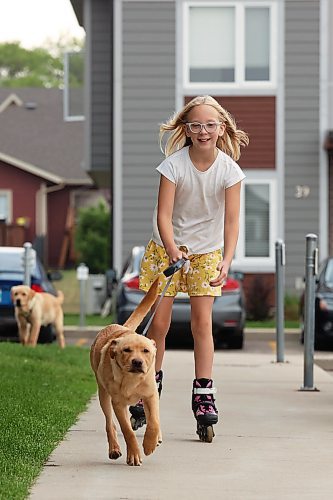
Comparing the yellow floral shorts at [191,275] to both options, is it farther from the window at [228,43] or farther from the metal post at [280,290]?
the window at [228,43]

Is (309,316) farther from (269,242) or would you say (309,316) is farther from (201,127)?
(269,242)

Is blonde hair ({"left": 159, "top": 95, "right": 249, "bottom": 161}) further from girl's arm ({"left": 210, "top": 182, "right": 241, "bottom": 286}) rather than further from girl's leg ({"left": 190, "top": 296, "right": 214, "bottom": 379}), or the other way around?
girl's leg ({"left": 190, "top": 296, "right": 214, "bottom": 379})

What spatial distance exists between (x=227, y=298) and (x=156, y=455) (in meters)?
10.1

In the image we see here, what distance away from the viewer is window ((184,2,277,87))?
23.5m

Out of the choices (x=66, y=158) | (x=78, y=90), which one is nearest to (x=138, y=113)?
(x=78, y=90)

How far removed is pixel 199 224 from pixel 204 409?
110 centimetres

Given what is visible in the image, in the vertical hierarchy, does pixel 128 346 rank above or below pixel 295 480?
above

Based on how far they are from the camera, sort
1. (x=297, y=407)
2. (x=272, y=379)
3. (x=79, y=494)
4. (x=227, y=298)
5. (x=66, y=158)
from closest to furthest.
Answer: (x=79, y=494) < (x=297, y=407) < (x=272, y=379) < (x=227, y=298) < (x=66, y=158)

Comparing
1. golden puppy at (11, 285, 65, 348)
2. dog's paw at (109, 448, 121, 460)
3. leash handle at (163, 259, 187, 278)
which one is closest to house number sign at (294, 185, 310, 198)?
golden puppy at (11, 285, 65, 348)

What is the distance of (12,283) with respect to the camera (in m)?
17.8

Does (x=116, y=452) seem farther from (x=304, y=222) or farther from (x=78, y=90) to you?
(x=78, y=90)

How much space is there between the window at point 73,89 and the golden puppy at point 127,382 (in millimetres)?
22972

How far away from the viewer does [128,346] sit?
22.0ft

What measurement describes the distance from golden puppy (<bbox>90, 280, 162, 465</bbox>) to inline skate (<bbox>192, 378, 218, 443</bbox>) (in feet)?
2.63
